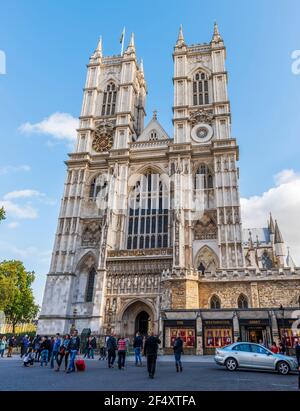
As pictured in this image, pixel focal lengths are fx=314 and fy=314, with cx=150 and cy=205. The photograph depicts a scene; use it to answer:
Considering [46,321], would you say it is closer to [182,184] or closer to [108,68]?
[182,184]

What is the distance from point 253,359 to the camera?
12.0 meters

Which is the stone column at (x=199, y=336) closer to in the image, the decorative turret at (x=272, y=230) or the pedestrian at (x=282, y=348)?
the pedestrian at (x=282, y=348)

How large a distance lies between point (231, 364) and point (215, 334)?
679cm

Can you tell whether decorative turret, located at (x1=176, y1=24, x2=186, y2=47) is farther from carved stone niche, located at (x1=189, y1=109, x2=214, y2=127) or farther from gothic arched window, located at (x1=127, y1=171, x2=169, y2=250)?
gothic arched window, located at (x1=127, y1=171, x2=169, y2=250)

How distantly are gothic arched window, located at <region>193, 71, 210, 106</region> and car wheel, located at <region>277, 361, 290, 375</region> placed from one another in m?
32.3

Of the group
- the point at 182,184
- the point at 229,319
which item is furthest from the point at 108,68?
the point at 229,319

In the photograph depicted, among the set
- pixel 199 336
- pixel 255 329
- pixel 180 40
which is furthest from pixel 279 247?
pixel 199 336

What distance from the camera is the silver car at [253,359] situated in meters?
11.7

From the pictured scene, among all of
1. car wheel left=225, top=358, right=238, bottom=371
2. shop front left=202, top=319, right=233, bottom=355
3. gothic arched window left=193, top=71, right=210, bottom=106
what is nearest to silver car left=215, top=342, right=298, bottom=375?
car wheel left=225, top=358, right=238, bottom=371

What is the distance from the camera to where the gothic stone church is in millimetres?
23234

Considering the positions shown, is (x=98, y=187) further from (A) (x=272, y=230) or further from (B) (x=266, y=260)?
(A) (x=272, y=230)

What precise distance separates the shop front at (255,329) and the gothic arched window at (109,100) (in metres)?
30.9
